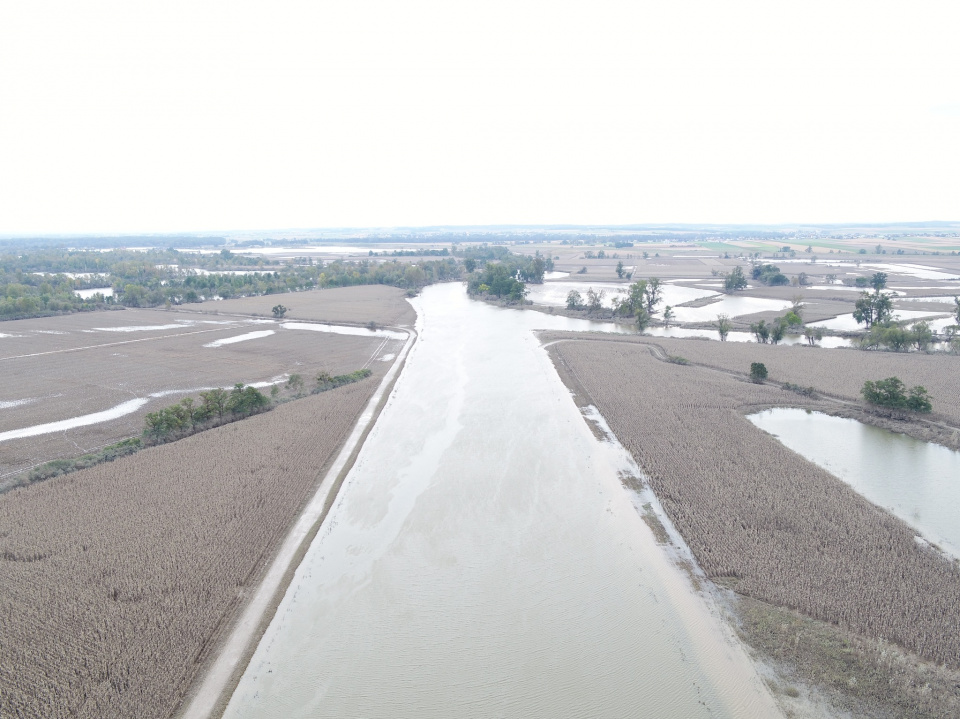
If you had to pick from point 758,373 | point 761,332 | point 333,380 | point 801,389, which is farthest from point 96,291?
point 801,389

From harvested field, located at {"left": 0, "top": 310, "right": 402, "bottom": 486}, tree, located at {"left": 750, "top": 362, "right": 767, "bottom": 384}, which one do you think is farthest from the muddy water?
tree, located at {"left": 750, "top": 362, "right": 767, "bottom": 384}

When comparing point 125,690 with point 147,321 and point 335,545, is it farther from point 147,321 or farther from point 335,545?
point 147,321

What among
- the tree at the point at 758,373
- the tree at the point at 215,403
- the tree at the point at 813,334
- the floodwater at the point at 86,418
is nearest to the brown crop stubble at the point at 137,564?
the tree at the point at 215,403

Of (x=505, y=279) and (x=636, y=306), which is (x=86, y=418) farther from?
(x=505, y=279)

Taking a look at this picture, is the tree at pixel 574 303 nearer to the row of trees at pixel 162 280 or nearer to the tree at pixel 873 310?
the row of trees at pixel 162 280

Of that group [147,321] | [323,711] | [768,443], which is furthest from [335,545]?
[147,321]

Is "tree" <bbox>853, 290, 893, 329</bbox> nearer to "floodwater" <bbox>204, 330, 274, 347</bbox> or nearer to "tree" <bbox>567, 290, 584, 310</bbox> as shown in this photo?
"tree" <bbox>567, 290, 584, 310</bbox>
